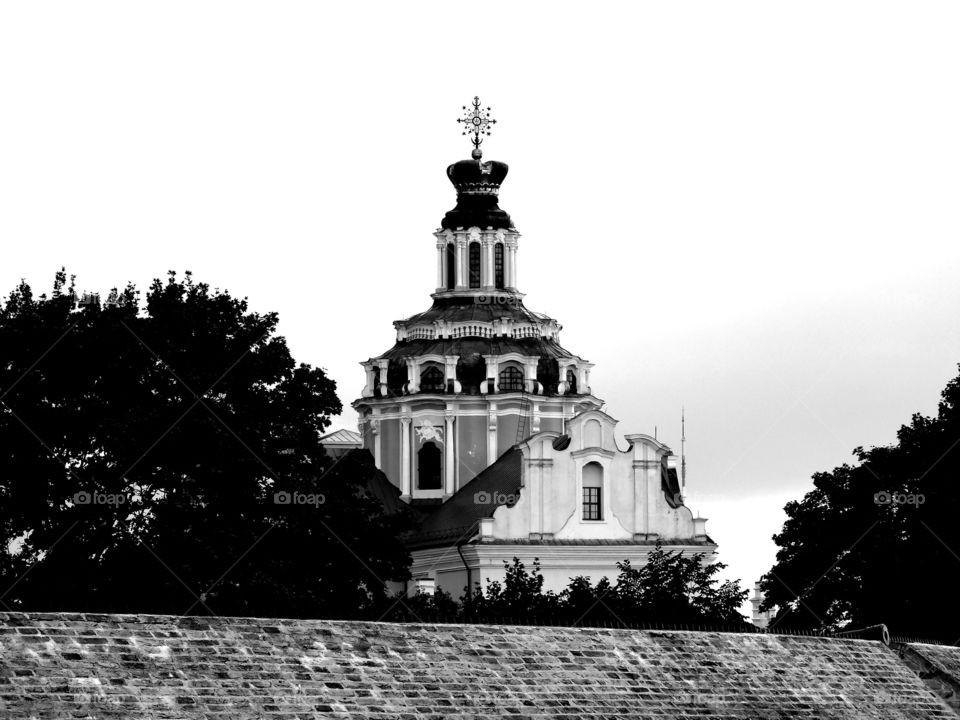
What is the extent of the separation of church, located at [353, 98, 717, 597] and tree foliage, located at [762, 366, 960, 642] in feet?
59.6

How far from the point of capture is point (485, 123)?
116 m

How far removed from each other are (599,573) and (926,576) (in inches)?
1039

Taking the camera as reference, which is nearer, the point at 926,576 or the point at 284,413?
the point at 284,413

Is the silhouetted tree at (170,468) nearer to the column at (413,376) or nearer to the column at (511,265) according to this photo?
the column at (413,376)

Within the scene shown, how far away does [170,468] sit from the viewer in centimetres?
6184

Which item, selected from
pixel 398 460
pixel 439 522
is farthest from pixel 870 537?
pixel 398 460

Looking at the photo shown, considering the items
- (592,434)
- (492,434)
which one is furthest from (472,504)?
(592,434)

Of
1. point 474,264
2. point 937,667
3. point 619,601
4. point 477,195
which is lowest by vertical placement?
point 937,667

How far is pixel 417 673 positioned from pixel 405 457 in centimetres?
7557

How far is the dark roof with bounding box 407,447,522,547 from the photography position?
10112 cm

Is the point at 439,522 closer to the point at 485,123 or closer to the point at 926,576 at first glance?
the point at 485,123

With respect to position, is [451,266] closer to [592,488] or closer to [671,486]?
[671,486]

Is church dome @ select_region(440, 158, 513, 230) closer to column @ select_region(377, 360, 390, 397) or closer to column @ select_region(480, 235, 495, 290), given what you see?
column @ select_region(480, 235, 495, 290)

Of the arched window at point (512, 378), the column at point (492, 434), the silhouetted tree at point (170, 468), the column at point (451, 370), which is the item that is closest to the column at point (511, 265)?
the arched window at point (512, 378)
